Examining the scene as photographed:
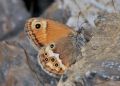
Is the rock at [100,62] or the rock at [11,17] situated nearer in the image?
the rock at [100,62]

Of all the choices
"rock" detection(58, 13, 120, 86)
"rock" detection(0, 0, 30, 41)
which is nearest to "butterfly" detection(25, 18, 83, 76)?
"rock" detection(58, 13, 120, 86)

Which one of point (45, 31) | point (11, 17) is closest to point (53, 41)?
point (45, 31)

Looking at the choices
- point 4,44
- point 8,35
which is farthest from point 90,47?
point 8,35

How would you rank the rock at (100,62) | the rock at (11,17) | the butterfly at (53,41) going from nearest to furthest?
the rock at (100,62)
the butterfly at (53,41)
the rock at (11,17)

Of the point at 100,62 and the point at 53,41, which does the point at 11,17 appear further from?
the point at 100,62

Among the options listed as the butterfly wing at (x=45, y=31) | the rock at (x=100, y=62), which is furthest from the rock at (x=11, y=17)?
the rock at (x=100, y=62)

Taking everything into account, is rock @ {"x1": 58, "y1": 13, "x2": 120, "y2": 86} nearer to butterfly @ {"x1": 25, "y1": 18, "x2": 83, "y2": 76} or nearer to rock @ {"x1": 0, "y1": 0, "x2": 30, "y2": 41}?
butterfly @ {"x1": 25, "y1": 18, "x2": 83, "y2": 76}

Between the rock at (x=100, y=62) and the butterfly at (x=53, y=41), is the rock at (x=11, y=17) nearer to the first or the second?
the butterfly at (x=53, y=41)
